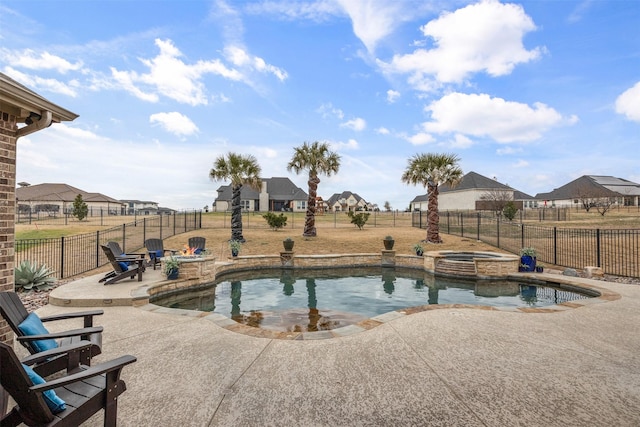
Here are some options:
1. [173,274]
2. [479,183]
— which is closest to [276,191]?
[479,183]

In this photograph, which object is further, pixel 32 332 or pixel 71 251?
pixel 71 251

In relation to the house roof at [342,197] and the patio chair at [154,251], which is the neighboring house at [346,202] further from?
the patio chair at [154,251]

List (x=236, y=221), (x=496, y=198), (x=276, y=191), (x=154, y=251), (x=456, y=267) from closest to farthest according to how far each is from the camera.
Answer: (x=154, y=251), (x=456, y=267), (x=236, y=221), (x=496, y=198), (x=276, y=191)

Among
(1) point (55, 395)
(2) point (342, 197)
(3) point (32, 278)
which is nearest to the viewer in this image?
(1) point (55, 395)

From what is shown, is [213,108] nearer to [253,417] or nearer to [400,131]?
[400,131]

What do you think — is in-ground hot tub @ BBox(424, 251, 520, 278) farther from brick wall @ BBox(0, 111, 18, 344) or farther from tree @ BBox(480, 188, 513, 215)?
tree @ BBox(480, 188, 513, 215)

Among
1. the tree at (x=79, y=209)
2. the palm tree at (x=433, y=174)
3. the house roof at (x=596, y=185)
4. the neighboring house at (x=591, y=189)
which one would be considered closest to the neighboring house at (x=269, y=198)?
the tree at (x=79, y=209)

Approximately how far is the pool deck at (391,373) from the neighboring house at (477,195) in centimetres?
4339

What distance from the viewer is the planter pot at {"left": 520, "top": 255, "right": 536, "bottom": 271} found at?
11.6 metres

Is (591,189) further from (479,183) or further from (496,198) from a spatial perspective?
A: (479,183)

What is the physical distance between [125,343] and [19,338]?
76.8 inches

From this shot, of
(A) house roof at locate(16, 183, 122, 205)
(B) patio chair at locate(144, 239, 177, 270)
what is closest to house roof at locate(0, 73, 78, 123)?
(B) patio chair at locate(144, 239, 177, 270)

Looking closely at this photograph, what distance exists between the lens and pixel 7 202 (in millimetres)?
3854

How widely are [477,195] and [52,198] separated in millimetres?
68016
